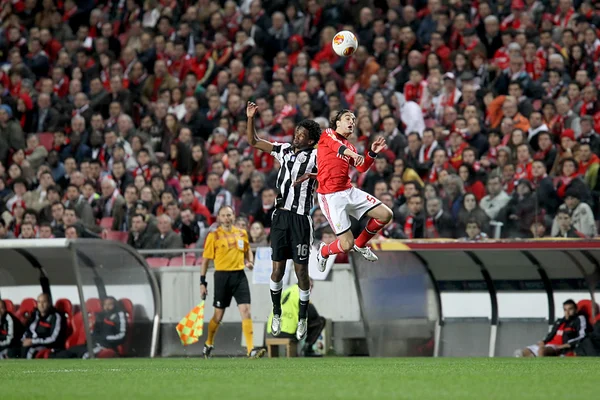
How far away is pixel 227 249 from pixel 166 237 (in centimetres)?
303

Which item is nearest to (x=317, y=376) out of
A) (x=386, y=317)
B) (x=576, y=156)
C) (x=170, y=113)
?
(x=386, y=317)

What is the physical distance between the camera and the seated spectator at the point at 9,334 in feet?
59.6

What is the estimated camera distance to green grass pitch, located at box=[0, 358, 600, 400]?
812 centimetres

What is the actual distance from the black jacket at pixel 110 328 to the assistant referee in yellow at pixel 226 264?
2.62 metres

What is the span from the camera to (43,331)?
18.0 meters

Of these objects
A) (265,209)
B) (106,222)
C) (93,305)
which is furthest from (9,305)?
(265,209)

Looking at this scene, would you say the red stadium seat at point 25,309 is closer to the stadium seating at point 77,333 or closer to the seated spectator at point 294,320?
the stadium seating at point 77,333

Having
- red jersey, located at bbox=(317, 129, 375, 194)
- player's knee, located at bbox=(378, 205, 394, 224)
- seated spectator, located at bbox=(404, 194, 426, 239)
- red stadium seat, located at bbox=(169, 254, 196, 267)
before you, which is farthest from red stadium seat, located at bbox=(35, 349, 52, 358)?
player's knee, located at bbox=(378, 205, 394, 224)

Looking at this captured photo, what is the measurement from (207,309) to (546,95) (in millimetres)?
6948

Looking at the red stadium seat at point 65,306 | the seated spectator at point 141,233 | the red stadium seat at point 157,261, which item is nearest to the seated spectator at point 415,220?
the red stadium seat at point 157,261

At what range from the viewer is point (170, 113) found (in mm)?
22312

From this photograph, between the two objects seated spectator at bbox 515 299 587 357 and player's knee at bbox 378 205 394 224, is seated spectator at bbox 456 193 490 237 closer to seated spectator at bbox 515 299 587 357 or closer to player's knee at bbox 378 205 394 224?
seated spectator at bbox 515 299 587 357

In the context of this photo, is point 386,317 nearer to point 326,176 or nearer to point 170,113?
point 326,176

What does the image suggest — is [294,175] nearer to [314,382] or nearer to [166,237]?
[314,382]
